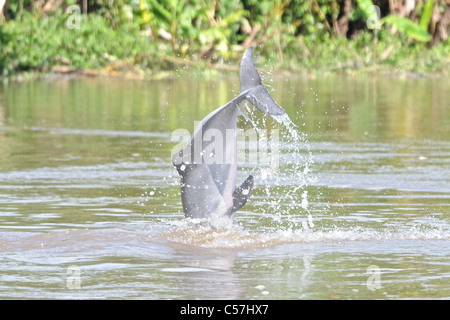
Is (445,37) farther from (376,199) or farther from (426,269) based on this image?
(426,269)

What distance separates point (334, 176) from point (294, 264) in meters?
5.39

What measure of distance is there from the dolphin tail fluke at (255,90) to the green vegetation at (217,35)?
2615cm

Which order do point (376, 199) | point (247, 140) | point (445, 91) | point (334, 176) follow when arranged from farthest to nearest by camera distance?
point (445, 91) < point (247, 140) < point (334, 176) < point (376, 199)

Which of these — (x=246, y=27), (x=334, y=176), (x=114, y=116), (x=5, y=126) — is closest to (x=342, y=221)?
(x=334, y=176)

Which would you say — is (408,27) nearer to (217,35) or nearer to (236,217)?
(217,35)

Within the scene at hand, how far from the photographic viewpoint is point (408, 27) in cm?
3897

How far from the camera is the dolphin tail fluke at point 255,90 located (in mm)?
9469

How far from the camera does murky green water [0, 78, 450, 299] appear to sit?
7.92 metres

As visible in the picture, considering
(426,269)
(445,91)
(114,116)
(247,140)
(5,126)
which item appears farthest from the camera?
(445,91)

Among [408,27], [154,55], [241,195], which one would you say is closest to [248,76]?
[241,195]

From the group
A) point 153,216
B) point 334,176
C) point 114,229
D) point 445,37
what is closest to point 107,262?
point 114,229

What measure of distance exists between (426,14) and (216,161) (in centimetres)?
3203
